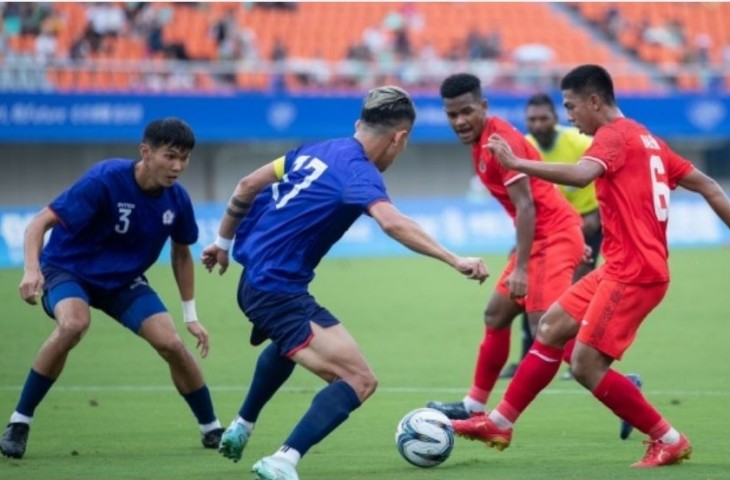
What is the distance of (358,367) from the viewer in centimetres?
702

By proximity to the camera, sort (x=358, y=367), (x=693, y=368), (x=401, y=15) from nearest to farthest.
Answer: (x=358, y=367)
(x=693, y=368)
(x=401, y=15)

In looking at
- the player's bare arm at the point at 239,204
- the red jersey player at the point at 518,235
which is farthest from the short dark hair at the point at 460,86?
the player's bare arm at the point at 239,204

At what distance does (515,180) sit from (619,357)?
1.68m

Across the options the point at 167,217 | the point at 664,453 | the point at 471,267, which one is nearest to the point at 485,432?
the point at 664,453

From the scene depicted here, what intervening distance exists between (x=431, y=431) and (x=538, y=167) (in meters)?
1.53

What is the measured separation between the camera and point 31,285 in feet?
25.3

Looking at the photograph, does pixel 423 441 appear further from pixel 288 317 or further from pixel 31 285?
pixel 31 285

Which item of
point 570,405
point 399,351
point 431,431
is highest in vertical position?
point 431,431

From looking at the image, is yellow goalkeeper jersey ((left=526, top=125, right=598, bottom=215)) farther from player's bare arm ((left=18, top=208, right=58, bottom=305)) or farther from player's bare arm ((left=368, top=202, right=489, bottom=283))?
player's bare arm ((left=368, top=202, right=489, bottom=283))

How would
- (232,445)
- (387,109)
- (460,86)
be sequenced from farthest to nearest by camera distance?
(460,86) → (232,445) → (387,109)

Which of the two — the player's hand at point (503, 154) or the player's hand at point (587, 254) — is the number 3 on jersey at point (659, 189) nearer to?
the player's hand at point (503, 154)

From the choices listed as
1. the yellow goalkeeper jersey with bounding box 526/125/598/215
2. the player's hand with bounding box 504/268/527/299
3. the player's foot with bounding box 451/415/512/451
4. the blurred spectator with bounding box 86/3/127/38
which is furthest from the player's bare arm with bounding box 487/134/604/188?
the blurred spectator with bounding box 86/3/127/38

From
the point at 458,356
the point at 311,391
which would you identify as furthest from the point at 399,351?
the point at 311,391

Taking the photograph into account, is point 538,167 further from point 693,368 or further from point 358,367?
point 693,368
